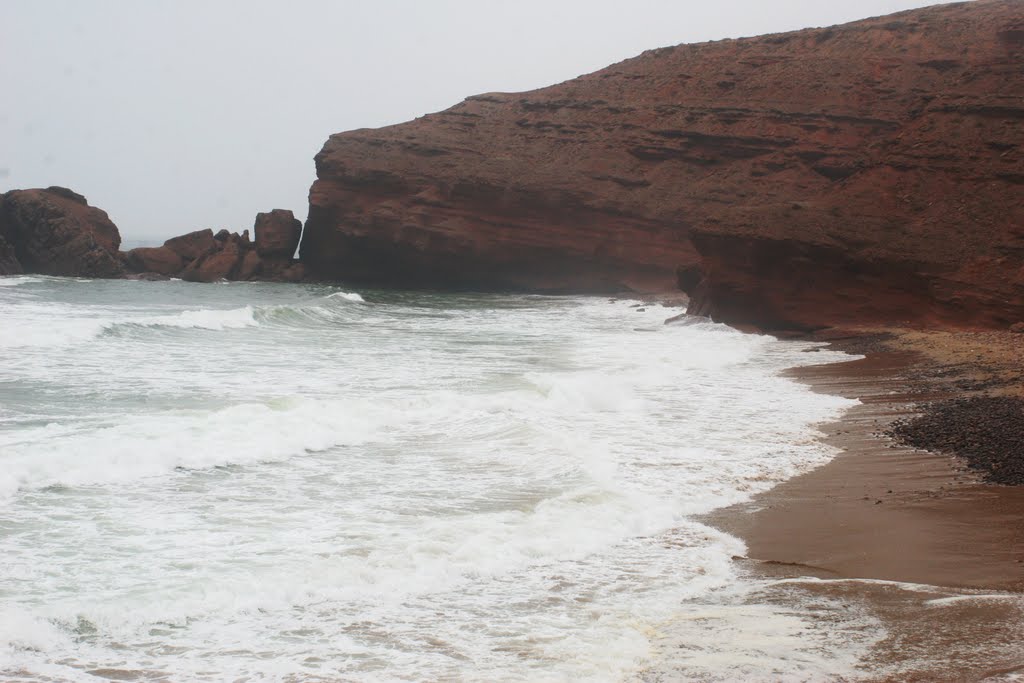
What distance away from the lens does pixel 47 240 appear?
2048 inches

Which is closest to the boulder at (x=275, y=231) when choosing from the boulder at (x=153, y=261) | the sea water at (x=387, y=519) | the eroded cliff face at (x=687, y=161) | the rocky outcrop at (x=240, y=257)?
the rocky outcrop at (x=240, y=257)

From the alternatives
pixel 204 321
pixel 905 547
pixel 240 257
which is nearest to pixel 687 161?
pixel 240 257

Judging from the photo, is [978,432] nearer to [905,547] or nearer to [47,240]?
[905,547]

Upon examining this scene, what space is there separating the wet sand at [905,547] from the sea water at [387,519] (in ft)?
0.99

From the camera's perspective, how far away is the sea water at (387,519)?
5070 mm

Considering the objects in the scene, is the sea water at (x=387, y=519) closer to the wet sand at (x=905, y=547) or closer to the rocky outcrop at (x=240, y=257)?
the wet sand at (x=905, y=547)

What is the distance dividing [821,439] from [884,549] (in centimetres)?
445

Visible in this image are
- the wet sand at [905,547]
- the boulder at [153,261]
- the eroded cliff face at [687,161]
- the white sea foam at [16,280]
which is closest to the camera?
the wet sand at [905,547]

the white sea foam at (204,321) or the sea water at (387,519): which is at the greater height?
the white sea foam at (204,321)

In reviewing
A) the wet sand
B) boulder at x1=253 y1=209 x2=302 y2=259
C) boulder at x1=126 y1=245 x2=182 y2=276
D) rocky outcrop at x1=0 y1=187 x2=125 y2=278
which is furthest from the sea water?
boulder at x1=126 y1=245 x2=182 y2=276

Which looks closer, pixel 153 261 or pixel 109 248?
pixel 153 261

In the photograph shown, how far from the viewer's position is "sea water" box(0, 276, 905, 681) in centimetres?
507

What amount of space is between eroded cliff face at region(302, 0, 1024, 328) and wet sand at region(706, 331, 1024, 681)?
17.5 m

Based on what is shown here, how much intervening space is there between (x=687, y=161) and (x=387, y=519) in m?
44.1
